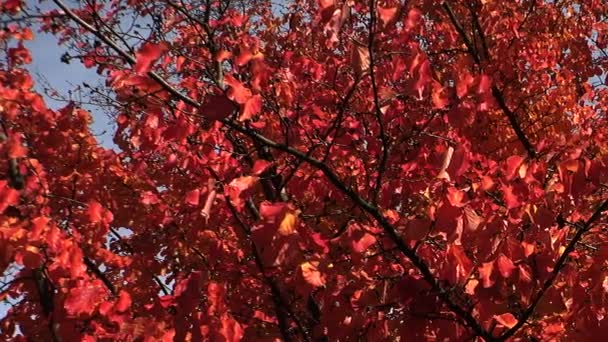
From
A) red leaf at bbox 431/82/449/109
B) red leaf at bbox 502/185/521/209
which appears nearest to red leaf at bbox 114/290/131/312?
red leaf at bbox 431/82/449/109

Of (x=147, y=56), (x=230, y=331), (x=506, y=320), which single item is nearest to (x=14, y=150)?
(x=147, y=56)

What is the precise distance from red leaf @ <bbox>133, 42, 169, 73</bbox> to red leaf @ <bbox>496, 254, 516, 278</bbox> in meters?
2.52

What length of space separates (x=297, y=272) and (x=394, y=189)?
203 cm

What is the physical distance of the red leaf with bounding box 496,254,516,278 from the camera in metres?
3.60

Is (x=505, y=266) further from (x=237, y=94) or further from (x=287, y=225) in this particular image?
(x=237, y=94)

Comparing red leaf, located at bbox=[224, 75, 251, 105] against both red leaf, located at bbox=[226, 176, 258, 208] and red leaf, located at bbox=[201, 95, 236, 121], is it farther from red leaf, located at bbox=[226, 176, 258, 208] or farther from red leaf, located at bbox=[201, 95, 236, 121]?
red leaf, located at bbox=[226, 176, 258, 208]

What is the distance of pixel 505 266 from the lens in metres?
3.61

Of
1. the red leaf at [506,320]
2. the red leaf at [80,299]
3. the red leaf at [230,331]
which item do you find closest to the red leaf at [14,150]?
the red leaf at [80,299]

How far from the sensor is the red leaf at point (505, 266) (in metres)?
3.60

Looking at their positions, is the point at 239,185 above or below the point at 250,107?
below

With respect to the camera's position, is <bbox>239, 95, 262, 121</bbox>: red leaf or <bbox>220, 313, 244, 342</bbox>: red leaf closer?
<bbox>239, 95, 262, 121</bbox>: red leaf

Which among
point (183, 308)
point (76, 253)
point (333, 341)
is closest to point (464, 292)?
point (333, 341)

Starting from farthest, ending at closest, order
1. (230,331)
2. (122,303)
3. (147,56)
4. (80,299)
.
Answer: (122,303) → (80,299) → (230,331) → (147,56)

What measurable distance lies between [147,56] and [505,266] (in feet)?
8.58
